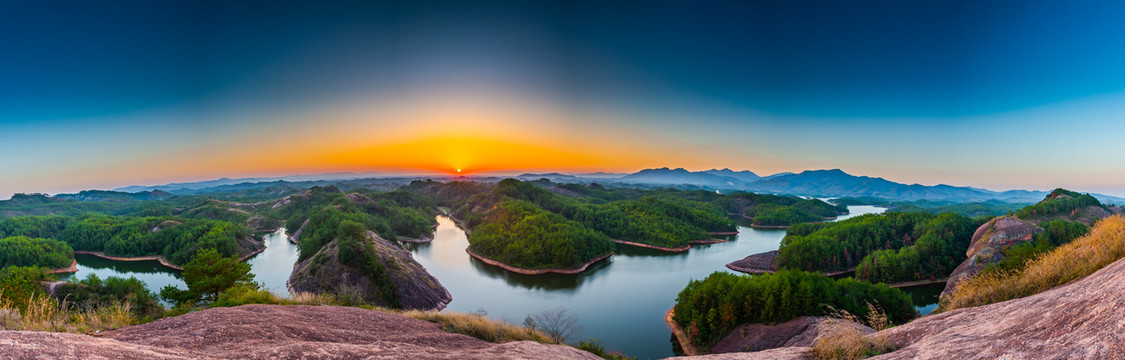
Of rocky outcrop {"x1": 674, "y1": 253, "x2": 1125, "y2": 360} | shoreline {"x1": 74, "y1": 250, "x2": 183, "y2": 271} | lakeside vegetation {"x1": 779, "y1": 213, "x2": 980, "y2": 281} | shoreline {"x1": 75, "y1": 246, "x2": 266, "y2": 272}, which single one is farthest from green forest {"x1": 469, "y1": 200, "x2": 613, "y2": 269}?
rocky outcrop {"x1": 674, "y1": 253, "x2": 1125, "y2": 360}

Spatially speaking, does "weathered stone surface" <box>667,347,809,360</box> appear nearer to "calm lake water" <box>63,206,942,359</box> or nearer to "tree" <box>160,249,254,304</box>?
"calm lake water" <box>63,206,942,359</box>

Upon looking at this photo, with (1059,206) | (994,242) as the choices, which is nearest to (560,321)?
(994,242)

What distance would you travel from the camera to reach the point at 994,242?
134 feet

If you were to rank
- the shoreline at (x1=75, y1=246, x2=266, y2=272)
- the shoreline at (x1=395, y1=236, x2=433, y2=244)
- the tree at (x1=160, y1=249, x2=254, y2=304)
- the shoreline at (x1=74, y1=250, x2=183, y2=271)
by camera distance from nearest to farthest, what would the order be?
1. the tree at (x1=160, y1=249, x2=254, y2=304)
2. the shoreline at (x1=75, y1=246, x2=266, y2=272)
3. the shoreline at (x1=74, y1=250, x2=183, y2=271)
4. the shoreline at (x1=395, y1=236, x2=433, y2=244)

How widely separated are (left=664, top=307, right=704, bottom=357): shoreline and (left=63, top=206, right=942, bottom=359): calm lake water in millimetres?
677

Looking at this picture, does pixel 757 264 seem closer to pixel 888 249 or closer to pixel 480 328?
pixel 888 249

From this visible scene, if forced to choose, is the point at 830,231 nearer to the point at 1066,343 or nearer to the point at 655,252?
the point at 655,252

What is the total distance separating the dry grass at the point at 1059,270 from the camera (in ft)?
21.1

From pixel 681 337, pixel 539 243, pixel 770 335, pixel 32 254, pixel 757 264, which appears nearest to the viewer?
pixel 770 335

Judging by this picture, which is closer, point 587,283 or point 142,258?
point 587,283

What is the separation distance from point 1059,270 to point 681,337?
25.0 m

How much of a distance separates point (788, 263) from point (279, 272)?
69.6 metres

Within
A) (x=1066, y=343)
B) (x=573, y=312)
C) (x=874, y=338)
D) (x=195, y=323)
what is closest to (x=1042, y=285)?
(x=874, y=338)

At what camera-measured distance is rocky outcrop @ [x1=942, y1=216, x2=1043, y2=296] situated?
39281 mm
